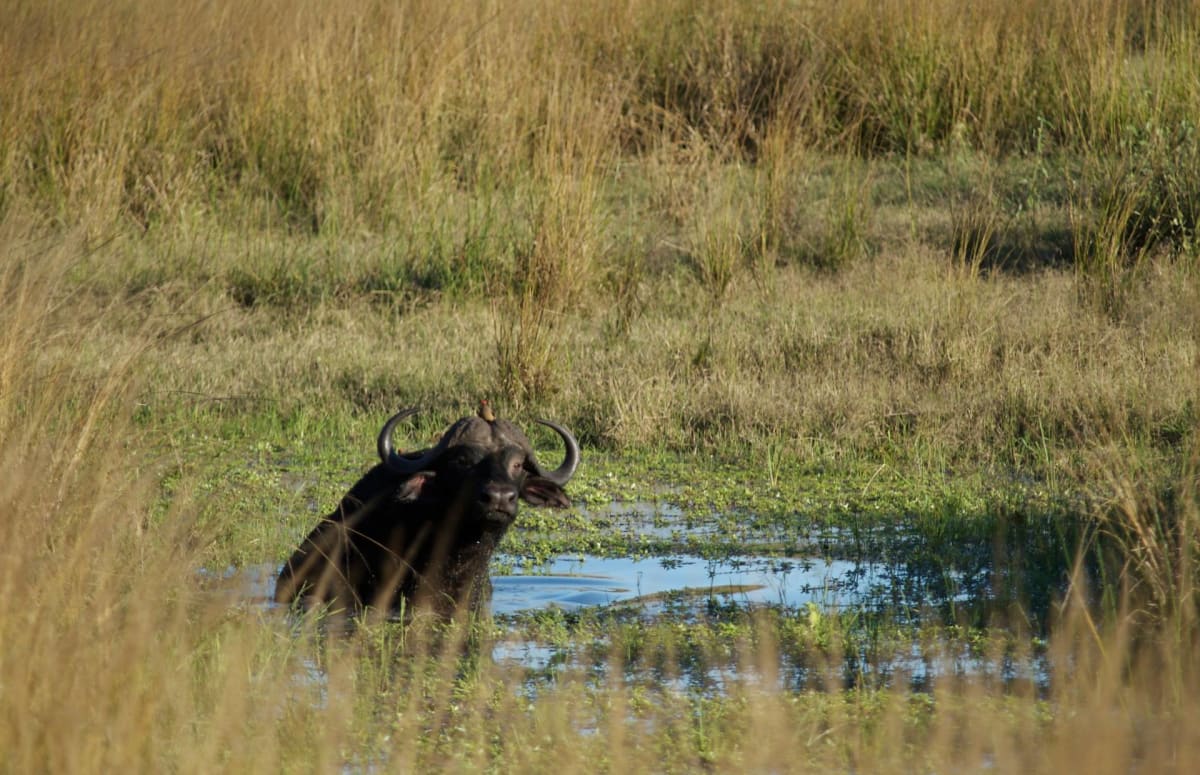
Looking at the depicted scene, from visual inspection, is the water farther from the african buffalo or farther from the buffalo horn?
the buffalo horn

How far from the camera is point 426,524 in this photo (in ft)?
19.8

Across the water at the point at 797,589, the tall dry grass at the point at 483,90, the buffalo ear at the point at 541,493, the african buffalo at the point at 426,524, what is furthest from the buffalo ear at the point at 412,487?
the tall dry grass at the point at 483,90

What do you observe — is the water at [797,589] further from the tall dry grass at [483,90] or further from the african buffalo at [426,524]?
the tall dry grass at [483,90]

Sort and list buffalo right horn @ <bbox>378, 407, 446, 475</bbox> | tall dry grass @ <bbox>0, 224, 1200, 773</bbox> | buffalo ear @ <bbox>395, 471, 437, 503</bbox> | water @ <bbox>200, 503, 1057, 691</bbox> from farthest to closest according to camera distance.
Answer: buffalo right horn @ <bbox>378, 407, 446, 475</bbox>, buffalo ear @ <bbox>395, 471, 437, 503</bbox>, water @ <bbox>200, 503, 1057, 691</bbox>, tall dry grass @ <bbox>0, 224, 1200, 773</bbox>

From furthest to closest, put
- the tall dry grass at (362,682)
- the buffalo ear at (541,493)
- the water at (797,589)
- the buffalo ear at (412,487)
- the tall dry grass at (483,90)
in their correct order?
the tall dry grass at (483,90), the buffalo ear at (541,493), the buffalo ear at (412,487), the water at (797,589), the tall dry grass at (362,682)

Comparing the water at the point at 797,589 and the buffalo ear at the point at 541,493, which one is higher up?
the buffalo ear at the point at 541,493

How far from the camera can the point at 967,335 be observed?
8.70 meters

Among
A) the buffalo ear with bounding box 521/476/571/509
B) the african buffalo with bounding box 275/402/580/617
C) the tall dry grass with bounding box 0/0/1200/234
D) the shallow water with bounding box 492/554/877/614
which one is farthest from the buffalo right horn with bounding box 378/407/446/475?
the tall dry grass with bounding box 0/0/1200/234

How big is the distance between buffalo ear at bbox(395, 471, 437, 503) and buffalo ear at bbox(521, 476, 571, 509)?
0.38 m

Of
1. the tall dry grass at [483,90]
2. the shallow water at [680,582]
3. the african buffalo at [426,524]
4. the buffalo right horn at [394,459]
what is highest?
the tall dry grass at [483,90]

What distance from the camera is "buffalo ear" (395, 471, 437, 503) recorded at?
575 cm

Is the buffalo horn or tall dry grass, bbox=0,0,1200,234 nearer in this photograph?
the buffalo horn

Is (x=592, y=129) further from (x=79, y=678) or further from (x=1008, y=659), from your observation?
(x=79, y=678)

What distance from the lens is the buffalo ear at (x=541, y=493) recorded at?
20.0ft
